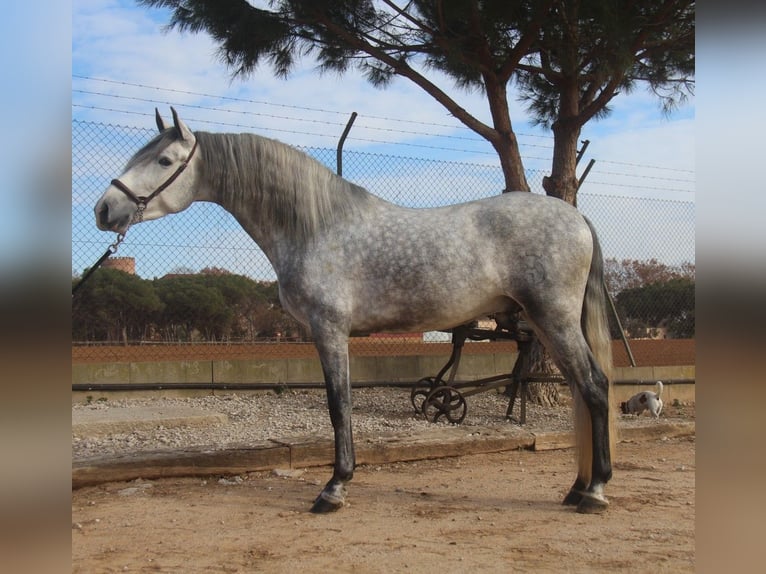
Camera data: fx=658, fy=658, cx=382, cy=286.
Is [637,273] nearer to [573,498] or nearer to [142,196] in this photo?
[573,498]

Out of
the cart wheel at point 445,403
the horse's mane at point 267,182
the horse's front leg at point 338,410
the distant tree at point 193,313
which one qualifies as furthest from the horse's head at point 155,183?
the distant tree at point 193,313

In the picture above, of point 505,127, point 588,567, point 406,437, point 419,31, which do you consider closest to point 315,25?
point 419,31

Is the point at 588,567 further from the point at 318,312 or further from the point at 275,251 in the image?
the point at 275,251

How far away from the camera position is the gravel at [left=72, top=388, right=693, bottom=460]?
448 centimetres

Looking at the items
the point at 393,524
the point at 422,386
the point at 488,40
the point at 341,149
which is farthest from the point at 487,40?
the point at 393,524

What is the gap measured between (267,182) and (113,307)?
449 cm

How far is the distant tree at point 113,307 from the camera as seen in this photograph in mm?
6816

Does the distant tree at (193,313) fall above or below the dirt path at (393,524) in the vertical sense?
above

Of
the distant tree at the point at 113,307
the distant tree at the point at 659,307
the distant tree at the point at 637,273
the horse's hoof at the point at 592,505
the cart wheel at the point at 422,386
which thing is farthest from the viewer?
the distant tree at the point at 659,307

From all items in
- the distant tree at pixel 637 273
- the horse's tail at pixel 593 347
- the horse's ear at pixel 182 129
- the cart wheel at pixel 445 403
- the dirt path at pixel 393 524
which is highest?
the horse's ear at pixel 182 129

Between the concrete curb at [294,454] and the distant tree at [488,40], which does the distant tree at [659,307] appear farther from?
the concrete curb at [294,454]

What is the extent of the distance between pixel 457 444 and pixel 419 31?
4.04 metres

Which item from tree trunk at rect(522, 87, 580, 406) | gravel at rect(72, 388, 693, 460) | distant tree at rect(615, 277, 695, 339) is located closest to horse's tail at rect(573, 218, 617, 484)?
gravel at rect(72, 388, 693, 460)

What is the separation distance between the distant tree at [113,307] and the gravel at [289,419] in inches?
39.9
